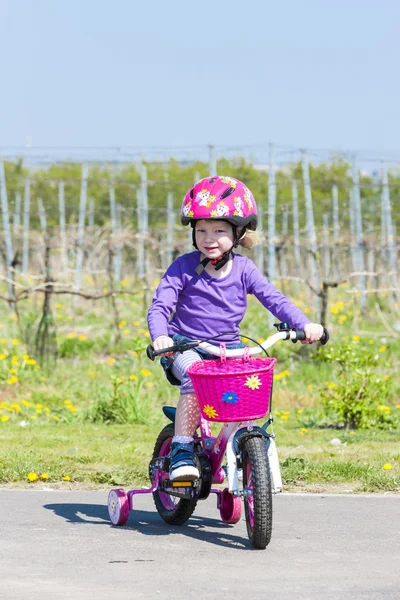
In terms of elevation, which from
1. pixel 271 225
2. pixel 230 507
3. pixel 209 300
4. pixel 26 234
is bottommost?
pixel 230 507

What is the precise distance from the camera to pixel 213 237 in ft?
18.8

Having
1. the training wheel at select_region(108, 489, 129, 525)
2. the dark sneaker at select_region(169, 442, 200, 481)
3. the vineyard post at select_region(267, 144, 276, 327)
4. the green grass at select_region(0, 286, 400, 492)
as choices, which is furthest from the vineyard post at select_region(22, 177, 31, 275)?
the dark sneaker at select_region(169, 442, 200, 481)

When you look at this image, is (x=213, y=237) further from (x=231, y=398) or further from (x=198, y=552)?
(x=198, y=552)

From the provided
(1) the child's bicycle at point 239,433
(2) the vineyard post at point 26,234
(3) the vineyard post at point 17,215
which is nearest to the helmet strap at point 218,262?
(1) the child's bicycle at point 239,433

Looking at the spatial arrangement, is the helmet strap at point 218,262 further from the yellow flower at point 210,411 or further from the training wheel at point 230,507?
the training wheel at point 230,507

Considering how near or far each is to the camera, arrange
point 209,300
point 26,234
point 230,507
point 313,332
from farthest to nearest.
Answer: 1. point 26,234
2. point 230,507
3. point 209,300
4. point 313,332

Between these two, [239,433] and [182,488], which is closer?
[239,433]

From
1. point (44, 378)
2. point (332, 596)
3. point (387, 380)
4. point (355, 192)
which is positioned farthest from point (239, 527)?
point (355, 192)

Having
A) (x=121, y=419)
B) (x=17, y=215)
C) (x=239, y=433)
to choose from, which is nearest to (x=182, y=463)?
(x=239, y=433)

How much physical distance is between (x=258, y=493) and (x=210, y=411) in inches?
17.0

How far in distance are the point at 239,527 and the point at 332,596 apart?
62.8 inches

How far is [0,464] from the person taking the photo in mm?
7773

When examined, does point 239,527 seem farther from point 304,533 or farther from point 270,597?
point 270,597

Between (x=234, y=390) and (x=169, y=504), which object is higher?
(x=234, y=390)
